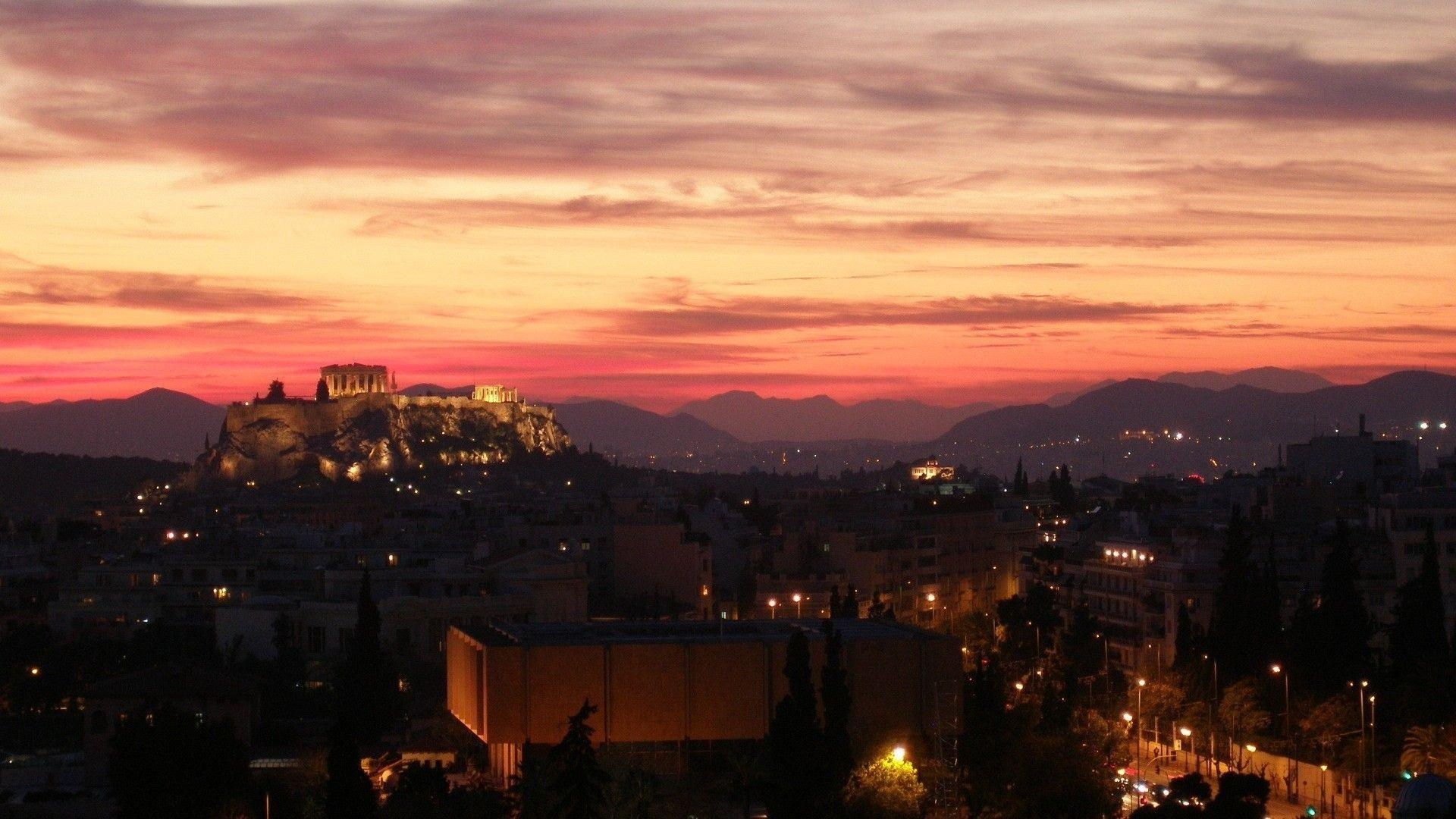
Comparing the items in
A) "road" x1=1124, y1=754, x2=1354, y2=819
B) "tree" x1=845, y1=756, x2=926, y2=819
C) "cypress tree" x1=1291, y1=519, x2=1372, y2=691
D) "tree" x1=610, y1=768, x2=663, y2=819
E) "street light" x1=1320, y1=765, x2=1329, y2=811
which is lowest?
"road" x1=1124, y1=754, x2=1354, y2=819

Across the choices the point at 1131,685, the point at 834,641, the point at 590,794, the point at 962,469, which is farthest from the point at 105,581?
the point at 962,469

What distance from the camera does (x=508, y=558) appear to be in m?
69.2

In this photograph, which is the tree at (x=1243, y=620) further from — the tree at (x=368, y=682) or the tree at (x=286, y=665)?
the tree at (x=286, y=665)

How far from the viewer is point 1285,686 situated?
1847 inches

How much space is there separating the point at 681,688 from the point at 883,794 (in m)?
5.72

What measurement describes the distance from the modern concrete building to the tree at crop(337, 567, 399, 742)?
4.16m

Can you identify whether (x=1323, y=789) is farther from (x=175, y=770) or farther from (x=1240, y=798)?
(x=175, y=770)

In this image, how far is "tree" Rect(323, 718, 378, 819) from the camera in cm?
3588

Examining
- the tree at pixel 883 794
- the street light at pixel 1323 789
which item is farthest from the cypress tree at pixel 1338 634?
the tree at pixel 883 794

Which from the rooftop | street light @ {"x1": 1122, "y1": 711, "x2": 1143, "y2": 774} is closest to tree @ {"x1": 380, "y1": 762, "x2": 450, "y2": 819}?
the rooftop

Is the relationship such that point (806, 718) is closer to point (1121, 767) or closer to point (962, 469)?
point (1121, 767)

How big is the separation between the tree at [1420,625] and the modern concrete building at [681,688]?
869cm

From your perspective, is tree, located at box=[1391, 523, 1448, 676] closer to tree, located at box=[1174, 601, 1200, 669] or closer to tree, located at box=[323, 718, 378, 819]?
tree, located at box=[1174, 601, 1200, 669]

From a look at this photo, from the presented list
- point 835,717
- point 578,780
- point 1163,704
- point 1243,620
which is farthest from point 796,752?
point 1243,620
